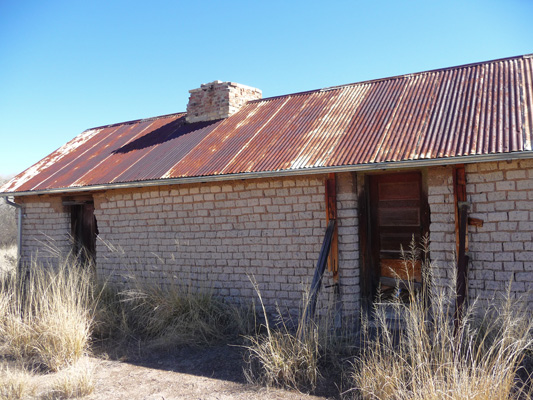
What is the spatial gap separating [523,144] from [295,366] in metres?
3.33

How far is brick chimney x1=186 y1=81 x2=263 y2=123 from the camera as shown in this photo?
951 centimetres

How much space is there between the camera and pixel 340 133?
691cm

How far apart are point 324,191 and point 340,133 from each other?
3.30ft

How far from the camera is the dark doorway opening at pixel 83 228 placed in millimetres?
9531

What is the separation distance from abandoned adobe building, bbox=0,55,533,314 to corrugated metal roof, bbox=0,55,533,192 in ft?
0.10

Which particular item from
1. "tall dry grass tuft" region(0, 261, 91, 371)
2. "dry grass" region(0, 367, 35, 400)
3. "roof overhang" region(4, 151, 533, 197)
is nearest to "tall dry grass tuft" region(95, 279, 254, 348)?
"tall dry grass tuft" region(0, 261, 91, 371)

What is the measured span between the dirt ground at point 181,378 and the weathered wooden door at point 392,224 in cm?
238

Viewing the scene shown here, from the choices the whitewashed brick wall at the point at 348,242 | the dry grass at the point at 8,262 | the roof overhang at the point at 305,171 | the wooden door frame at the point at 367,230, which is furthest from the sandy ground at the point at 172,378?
the dry grass at the point at 8,262

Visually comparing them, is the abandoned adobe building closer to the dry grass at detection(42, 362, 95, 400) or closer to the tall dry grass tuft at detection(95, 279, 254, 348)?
the tall dry grass tuft at detection(95, 279, 254, 348)

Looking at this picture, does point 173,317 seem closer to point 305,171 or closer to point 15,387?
point 15,387

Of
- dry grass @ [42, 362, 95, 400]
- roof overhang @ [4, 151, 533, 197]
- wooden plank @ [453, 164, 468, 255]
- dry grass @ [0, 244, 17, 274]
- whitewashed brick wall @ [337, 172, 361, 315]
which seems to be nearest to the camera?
dry grass @ [42, 362, 95, 400]

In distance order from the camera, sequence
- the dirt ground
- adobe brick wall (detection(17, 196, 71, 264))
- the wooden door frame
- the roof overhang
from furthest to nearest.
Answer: adobe brick wall (detection(17, 196, 71, 264))
the wooden door frame
the roof overhang
the dirt ground

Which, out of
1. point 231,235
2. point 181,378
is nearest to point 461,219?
point 231,235

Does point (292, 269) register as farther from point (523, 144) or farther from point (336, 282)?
point (523, 144)
